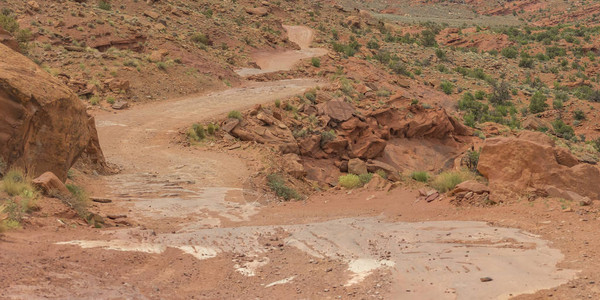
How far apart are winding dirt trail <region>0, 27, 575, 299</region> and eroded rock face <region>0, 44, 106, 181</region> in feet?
5.37

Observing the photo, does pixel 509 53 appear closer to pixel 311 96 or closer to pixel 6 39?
pixel 311 96

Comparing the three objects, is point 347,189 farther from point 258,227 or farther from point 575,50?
point 575,50

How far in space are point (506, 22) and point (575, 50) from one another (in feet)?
127

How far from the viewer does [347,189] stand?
15.7 m

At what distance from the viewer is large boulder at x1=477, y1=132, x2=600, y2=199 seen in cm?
1155

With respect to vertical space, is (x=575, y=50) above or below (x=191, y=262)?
below

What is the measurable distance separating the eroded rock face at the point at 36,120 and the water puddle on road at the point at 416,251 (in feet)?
10.8

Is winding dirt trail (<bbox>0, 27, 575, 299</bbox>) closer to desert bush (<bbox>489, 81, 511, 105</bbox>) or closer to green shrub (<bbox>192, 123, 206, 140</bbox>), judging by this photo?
green shrub (<bbox>192, 123, 206, 140</bbox>)

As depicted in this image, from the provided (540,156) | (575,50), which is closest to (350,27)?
(575,50)

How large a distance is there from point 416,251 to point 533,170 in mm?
4754

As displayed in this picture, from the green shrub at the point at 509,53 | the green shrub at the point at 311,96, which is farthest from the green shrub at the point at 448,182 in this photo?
the green shrub at the point at 509,53

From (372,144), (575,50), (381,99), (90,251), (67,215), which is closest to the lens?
(90,251)

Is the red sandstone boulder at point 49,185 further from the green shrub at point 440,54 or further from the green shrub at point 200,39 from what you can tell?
the green shrub at point 440,54

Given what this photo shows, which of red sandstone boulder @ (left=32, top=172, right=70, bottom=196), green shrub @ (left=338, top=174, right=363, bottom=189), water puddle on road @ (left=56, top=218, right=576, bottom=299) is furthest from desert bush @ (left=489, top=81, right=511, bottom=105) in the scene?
red sandstone boulder @ (left=32, top=172, right=70, bottom=196)
